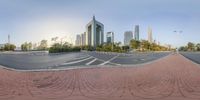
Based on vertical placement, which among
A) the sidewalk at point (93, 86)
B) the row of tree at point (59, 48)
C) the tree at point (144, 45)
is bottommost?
the sidewalk at point (93, 86)

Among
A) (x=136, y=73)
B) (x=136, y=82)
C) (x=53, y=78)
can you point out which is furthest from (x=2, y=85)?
→ (x=136, y=73)

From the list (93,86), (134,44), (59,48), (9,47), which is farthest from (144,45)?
(93,86)

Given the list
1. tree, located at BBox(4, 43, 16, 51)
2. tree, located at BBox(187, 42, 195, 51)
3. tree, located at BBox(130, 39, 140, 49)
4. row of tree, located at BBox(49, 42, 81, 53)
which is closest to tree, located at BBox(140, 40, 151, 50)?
tree, located at BBox(130, 39, 140, 49)

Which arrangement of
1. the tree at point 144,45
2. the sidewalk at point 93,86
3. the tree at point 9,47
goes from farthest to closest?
the tree at point 144,45 < the tree at point 9,47 < the sidewalk at point 93,86

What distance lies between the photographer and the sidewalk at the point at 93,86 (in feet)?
21.9

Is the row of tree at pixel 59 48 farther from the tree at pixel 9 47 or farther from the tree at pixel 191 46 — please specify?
the tree at pixel 191 46

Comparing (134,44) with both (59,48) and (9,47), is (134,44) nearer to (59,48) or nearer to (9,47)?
(9,47)

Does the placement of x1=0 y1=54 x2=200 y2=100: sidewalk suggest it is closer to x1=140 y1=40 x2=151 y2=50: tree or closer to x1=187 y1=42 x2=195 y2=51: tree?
x1=140 y1=40 x2=151 y2=50: tree

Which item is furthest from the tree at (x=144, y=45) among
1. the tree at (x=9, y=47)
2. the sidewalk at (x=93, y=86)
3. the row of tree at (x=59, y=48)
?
the sidewalk at (x=93, y=86)

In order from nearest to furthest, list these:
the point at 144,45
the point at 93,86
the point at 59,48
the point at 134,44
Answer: the point at 93,86, the point at 59,48, the point at 134,44, the point at 144,45

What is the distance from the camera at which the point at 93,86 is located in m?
8.16

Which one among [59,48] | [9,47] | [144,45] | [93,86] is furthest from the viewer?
[144,45]

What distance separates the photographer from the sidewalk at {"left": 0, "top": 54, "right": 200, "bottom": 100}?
669cm

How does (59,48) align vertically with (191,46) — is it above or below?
below
